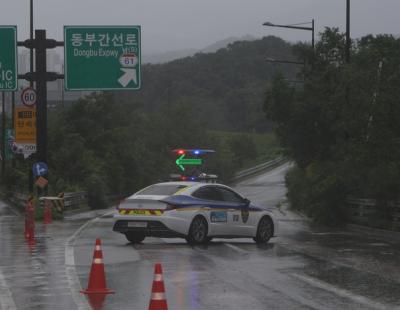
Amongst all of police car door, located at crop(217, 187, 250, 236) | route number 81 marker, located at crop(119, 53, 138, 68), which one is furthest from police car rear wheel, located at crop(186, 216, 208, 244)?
route number 81 marker, located at crop(119, 53, 138, 68)

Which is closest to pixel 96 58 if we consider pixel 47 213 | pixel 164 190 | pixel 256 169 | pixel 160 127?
pixel 47 213

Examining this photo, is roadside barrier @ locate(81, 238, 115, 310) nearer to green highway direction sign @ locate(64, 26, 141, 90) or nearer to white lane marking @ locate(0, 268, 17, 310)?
white lane marking @ locate(0, 268, 17, 310)

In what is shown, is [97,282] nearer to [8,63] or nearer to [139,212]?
[139,212]

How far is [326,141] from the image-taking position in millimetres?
35594

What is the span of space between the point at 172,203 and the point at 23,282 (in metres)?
6.54

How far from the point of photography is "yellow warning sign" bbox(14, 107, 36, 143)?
3497cm

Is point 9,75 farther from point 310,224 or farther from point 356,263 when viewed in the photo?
point 356,263

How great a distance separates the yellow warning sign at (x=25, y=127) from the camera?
3497 cm

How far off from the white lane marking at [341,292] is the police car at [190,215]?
556 cm

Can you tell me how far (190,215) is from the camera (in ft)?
61.2

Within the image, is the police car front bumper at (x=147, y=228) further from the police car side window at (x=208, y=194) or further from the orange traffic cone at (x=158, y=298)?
the orange traffic cone at (x=158, y=298)

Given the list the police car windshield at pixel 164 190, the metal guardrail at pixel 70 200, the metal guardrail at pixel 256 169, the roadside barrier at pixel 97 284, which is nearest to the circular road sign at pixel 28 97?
the metal guardrail at pixel 70 200

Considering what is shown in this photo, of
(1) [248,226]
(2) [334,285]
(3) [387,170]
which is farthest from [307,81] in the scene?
(2) [334,285]

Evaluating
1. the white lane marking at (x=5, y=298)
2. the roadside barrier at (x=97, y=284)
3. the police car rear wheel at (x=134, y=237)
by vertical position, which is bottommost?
the police car rear wheel at (x=134, y=237)
